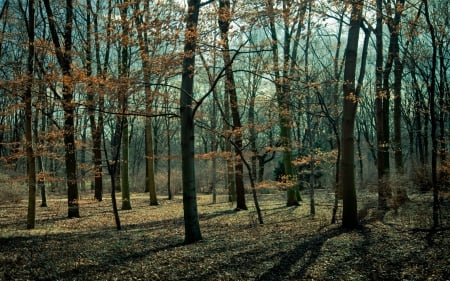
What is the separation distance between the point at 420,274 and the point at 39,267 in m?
6.03

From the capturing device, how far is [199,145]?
46.9 metres

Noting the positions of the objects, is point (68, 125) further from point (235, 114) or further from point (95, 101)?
point (235, 114)

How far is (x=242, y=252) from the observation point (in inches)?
286

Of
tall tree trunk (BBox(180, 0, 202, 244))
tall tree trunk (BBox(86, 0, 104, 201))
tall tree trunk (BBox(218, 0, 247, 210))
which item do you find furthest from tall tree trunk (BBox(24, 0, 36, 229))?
tall tree trunk (BBox(218, 0, 247, 210))

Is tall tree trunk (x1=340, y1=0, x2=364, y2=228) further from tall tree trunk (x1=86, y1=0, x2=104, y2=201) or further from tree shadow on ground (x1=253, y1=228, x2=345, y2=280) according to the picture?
tall tree trunk (x1=86, y1=0, x2=104, y2=201)

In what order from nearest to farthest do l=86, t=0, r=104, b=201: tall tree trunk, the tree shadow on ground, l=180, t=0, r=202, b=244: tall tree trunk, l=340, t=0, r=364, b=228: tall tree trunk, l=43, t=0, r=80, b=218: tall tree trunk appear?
the tree shadow on ground
l=180, t=0, r=202, b=244: tall tree trunk
l=340, t=0, r=364, b=228: tall tree trunk
l=86, t=0, r=104, b=201: tall tree trunk
l=43, t=0, r=80, b=218: tall tree trunk

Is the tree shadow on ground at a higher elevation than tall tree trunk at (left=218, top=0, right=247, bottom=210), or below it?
below

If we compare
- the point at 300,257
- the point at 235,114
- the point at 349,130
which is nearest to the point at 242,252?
the point at 300,257

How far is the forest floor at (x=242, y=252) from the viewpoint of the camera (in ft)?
18.8

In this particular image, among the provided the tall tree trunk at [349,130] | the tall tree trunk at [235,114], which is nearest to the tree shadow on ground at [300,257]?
the tall tree trunk at [349,130]

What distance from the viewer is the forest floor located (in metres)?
5.73

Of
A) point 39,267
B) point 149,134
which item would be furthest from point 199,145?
point 39,267

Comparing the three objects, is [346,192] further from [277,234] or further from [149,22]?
[149,22]

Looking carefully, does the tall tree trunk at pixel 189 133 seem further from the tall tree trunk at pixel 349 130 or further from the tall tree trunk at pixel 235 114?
the tall tree trunk at pixel 349 130
